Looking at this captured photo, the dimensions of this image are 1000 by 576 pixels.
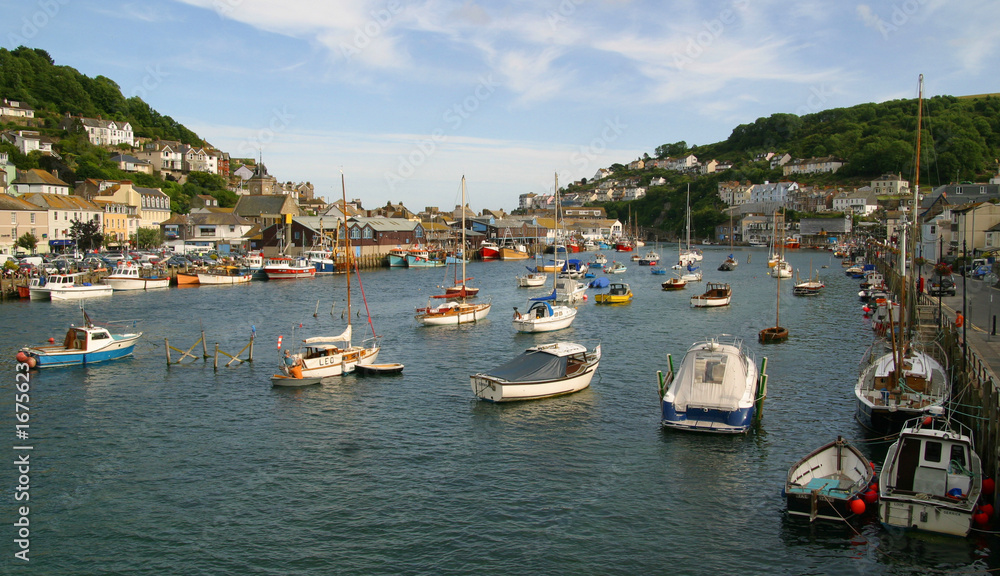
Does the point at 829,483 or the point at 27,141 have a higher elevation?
the point at 27,141

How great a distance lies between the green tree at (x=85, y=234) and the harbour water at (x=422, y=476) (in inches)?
2186

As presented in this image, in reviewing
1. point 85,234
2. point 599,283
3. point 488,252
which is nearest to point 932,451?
point 599,283

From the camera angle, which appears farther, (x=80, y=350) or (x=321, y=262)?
(x=321, y=262)

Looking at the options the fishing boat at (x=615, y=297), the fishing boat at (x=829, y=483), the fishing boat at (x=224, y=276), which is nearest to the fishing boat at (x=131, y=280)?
the fishing boat at (x=224, y=276)

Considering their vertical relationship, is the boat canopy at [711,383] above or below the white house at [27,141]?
below

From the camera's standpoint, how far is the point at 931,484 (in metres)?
17.2

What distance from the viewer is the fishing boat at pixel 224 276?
77.5 m

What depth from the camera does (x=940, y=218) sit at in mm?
79750

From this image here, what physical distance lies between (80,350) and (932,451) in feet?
124

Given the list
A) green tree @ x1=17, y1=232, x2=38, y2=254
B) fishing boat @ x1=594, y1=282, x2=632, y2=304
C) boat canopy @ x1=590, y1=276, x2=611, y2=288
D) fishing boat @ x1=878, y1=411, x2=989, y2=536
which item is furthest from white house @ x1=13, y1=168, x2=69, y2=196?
fishing boat @ x1=878, y1=411, x2=989, y2=536

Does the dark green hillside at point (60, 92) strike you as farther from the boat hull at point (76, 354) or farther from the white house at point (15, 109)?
the boat hull at point (76, 354)

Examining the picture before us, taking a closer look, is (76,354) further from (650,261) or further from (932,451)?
(650,261)

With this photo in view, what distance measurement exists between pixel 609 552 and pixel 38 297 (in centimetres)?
6203

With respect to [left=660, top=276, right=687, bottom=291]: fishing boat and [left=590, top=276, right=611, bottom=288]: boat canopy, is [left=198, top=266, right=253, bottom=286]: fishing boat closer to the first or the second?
[left=590, top=276, right=611, bottom=288]: boat canopy
